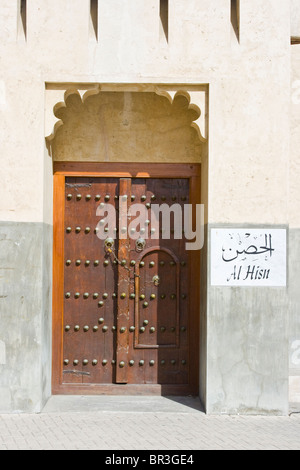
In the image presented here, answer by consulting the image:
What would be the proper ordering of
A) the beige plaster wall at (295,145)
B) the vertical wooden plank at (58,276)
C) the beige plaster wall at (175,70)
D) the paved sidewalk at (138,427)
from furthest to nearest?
the vertical wooden plank at (58,276)
the beige plaster wall at (295,145)
the beige plaster wall at (175,70)
the paved sidewalk at (138,427)

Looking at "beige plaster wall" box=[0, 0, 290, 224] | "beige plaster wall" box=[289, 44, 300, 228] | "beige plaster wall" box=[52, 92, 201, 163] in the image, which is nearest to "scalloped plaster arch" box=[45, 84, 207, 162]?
"beige plaster wall" box=[0, 0, 290, 224]

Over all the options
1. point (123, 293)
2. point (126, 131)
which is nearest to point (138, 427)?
point (123, 293)

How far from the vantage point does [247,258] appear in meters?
6.96

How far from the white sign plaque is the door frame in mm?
694

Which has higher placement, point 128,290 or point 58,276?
point 58,276

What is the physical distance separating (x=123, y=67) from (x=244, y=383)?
11.5 ft

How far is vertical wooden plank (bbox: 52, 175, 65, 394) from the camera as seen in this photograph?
7488 mm

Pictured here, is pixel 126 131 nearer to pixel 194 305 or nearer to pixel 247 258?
pixel 247 258

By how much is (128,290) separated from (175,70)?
2492mm

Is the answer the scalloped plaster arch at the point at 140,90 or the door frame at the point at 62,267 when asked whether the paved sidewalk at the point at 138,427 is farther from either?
the scalloped plaster arch at the point at 140,90

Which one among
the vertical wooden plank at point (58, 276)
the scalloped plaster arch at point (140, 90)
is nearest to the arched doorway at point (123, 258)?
the vertical wooden plank at point (58, 276)

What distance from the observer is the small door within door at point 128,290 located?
755cm

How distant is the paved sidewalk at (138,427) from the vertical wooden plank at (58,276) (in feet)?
1.21
